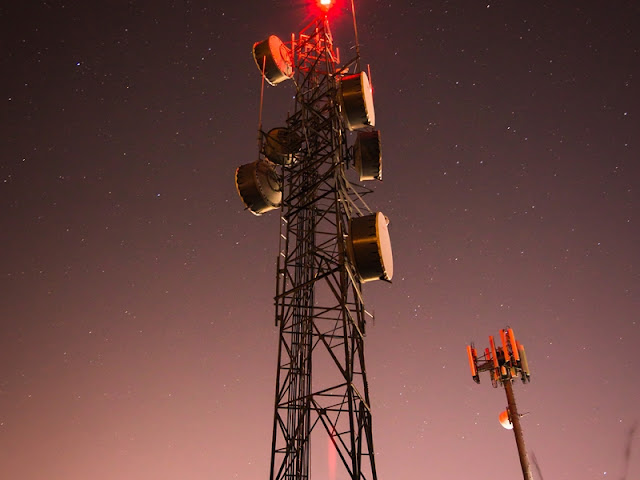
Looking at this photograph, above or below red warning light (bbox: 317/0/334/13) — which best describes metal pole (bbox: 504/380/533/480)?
below

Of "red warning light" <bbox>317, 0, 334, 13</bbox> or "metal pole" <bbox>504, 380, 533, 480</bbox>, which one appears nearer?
"red warning light" <bbox>317, 0, 334, 13</bbox>

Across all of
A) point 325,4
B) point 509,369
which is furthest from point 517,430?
point 325,4

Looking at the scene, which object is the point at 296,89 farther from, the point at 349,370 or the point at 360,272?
the point at 349,370

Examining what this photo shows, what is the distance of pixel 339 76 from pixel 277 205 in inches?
177

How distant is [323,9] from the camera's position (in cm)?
1706

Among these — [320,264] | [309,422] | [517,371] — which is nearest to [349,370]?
[309,422]

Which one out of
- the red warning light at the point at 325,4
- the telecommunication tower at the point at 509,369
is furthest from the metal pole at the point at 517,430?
the red warning light at the point at 325,4

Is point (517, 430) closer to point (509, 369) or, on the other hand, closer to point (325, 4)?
point (509, 369)

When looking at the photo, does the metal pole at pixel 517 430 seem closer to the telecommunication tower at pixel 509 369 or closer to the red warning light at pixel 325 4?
the telecommunication tower at pixel 509 369

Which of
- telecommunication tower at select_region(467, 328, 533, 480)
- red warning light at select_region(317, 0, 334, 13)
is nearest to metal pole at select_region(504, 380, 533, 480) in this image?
telecommunication tower at select_region(467, 328, 533, 480)

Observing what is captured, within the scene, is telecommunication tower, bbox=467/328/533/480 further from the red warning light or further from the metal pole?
the red warning light

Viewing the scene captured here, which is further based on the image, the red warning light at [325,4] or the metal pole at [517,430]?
the metal pole at [517,430]

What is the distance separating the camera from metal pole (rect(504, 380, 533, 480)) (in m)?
21.1

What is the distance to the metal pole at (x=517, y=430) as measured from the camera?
21.1 meters
